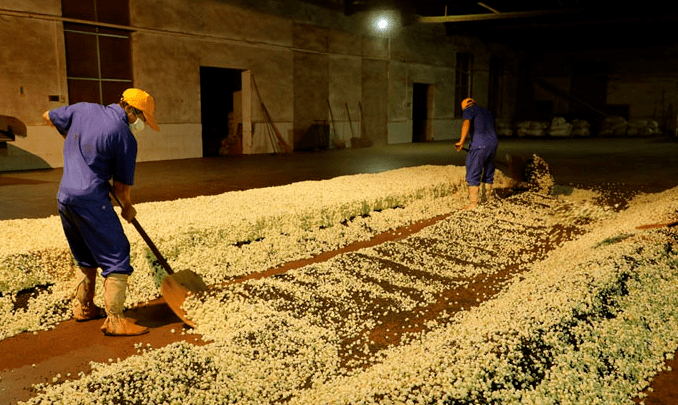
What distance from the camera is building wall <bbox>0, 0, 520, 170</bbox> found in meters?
9.22

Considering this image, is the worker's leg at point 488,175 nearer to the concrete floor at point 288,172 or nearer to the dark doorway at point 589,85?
the concrete floor at point 288,172

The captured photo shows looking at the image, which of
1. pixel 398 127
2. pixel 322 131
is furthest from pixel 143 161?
pixel 398 127

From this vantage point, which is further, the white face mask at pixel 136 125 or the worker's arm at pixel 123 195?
the white face mask at pixel 136 125

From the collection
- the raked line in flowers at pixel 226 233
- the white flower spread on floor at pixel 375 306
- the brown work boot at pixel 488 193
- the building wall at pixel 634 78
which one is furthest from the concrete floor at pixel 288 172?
the building wall at pixel 634 78

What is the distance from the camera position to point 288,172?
9.52 metres

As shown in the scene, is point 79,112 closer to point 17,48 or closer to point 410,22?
point 17,48

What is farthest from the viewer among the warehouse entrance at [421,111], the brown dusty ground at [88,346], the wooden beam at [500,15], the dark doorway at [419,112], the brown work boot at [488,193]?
the dark doorway at [419,112]

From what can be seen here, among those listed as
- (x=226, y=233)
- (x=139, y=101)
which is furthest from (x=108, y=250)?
(x=226, y=233)

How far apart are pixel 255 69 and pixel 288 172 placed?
15.6 feet

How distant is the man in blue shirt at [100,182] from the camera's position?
9.29ft

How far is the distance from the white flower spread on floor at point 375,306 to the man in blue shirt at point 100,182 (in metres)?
0.50

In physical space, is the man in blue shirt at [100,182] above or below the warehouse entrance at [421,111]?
below

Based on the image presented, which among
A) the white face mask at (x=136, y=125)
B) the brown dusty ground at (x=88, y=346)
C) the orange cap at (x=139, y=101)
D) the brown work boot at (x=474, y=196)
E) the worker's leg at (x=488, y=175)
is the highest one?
the orange cap at (x=139, y=101)

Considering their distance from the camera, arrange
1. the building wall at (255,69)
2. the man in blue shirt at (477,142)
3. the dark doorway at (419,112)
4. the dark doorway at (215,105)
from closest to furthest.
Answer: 1. the man in blue shirt at (477,142)
2. the building wall at (255,69)
3. the dark doorway at (215,105)
4. the dark doorway at (419,112)
